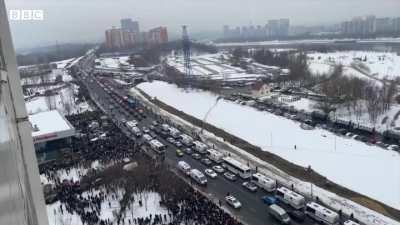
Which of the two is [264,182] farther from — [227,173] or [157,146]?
[157,146]

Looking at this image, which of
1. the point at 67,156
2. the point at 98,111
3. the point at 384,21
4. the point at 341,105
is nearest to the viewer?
the point at 67,156

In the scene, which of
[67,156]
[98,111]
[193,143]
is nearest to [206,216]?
[193,143]

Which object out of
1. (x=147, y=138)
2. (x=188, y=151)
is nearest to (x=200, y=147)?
(x=188, y=151)

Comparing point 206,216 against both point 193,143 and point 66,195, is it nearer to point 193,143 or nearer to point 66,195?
point 66,195

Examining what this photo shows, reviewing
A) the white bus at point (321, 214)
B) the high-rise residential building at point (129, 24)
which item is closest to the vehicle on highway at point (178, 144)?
the white bus at point (321, 214)

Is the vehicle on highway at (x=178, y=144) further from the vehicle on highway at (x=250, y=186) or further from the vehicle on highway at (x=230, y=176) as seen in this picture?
the vehicle on highway at (x=250, y=186)

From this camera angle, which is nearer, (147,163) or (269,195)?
(269,195)

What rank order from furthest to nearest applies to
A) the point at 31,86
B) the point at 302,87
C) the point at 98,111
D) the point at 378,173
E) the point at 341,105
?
1. the point at 31,86
2. the point at 302,87
3. the point at 98,111
4. the point at 341,105
5. the point at 378,173
